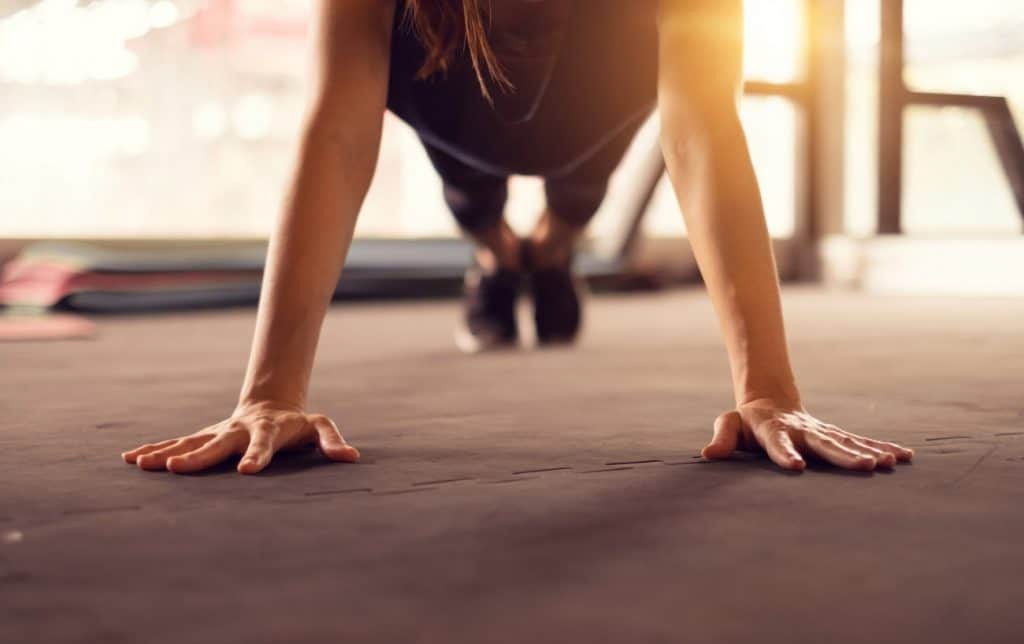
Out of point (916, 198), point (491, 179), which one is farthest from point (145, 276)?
point (916, 198)

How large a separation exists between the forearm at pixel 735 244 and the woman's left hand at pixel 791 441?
0.02 metres

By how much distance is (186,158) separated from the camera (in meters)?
4.06

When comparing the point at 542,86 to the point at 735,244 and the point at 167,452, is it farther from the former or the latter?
the point at 167,452

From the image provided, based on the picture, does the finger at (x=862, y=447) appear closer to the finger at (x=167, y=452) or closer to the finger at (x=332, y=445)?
the finger at (x=332, y=445)

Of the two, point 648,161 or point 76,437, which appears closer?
point 76,437

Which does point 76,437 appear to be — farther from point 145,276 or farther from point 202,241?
point 202,241

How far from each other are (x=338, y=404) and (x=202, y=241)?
284 cm

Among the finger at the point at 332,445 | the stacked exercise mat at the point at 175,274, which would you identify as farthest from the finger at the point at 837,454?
the stacked exercise mat at the point at 175,274

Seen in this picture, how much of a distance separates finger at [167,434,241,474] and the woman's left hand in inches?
18.0

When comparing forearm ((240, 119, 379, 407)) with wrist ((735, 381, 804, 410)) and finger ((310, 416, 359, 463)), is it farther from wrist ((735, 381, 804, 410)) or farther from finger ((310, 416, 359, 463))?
wrist ((735, 381, 804, 410))

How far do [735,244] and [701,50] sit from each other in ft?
0.84

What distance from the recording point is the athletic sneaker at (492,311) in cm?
225

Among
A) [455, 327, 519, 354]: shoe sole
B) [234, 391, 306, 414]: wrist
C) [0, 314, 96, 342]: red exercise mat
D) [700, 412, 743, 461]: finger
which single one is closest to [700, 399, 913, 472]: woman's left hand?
[700, 412, 743, 461]: finger

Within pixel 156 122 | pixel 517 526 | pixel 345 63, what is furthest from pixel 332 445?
pixel 156 122
